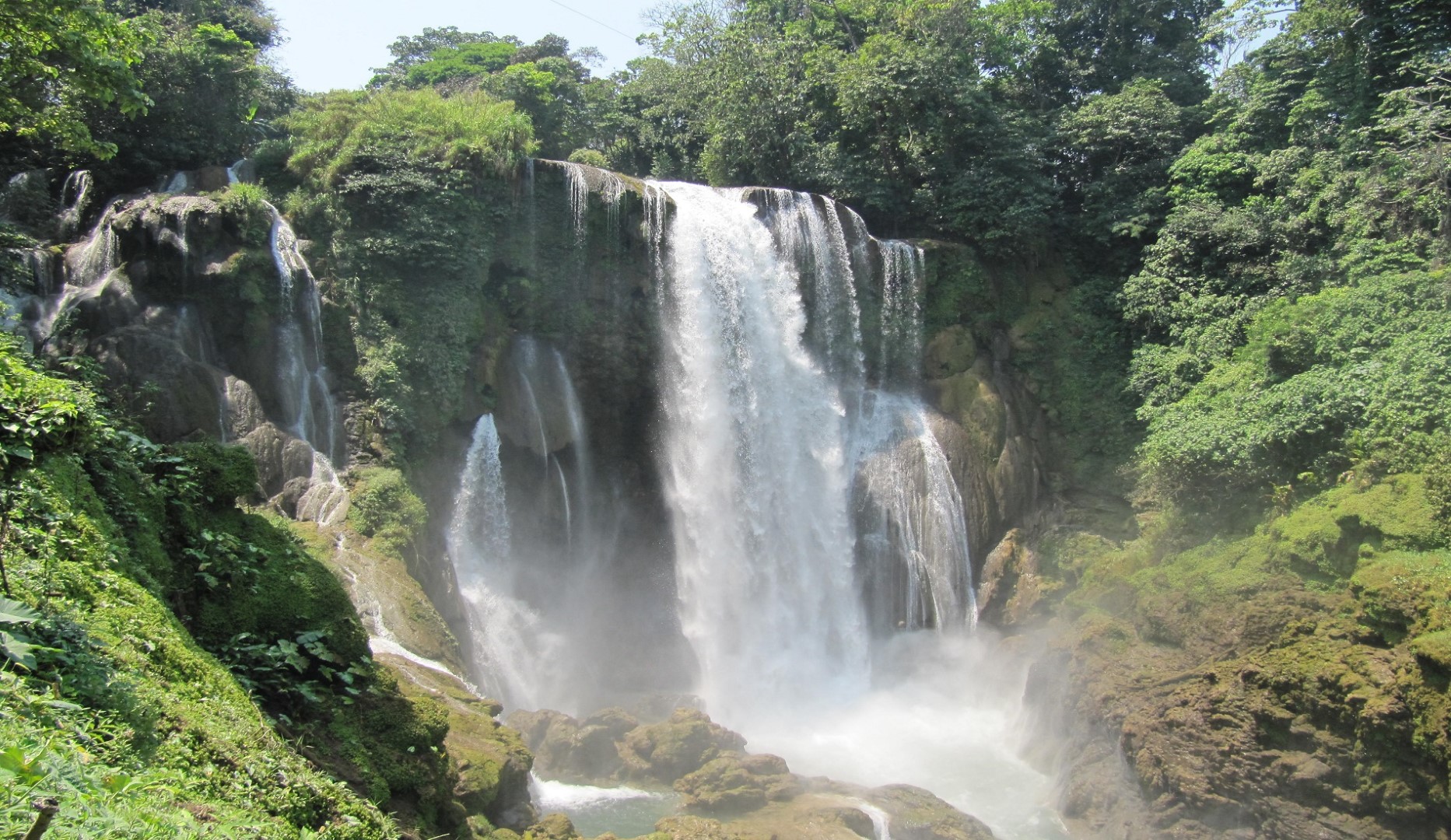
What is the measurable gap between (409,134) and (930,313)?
12.3 m

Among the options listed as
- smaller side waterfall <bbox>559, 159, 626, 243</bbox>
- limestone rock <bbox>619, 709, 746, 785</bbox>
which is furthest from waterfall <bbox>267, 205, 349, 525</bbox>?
limestone rock <bbox>619, 709, 746, 785</bbox>

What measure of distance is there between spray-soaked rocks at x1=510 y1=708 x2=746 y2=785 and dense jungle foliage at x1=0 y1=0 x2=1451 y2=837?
393 centimetres

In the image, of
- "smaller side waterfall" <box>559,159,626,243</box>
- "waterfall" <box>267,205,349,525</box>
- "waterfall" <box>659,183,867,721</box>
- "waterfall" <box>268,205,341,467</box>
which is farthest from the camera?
"smaller side waterfall" <box>559,159,626,243</box>

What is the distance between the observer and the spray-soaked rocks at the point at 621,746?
14328mm

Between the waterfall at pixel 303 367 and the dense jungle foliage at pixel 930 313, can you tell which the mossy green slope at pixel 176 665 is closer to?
the dense jungle foliage at pixel 930 313

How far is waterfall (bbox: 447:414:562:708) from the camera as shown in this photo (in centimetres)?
1667

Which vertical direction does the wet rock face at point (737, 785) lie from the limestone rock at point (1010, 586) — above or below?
below

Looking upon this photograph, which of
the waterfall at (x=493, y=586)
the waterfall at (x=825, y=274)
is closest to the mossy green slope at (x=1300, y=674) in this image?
the waterfall at (x=825, y=274)

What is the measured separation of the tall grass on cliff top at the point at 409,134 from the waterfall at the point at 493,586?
525cm

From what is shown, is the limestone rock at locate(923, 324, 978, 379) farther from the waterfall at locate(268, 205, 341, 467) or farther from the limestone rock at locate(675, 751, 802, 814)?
the waterfall at locate(268, 205, 341, 467)

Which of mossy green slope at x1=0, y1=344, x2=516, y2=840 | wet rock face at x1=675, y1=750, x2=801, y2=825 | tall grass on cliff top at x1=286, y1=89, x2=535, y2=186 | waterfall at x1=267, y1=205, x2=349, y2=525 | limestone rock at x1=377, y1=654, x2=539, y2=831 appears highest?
tall grass on cliff top at x1=286, y1=89, x2=535, y2=186

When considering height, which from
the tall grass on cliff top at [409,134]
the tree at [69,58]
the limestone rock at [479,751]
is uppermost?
the tall grass on cliff top at [409,134]

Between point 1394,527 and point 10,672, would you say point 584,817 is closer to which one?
point 10,672

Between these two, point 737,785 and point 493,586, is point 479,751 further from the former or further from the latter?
point 493,586
